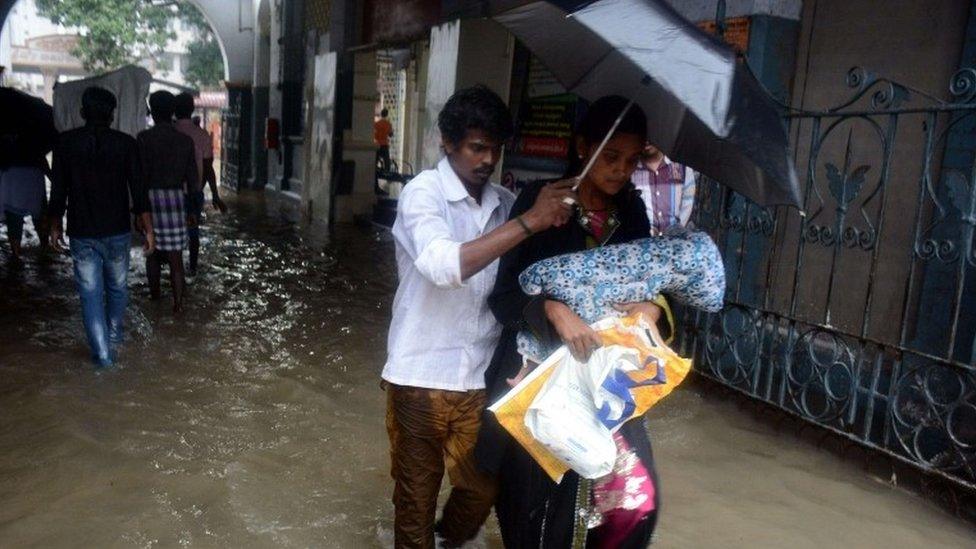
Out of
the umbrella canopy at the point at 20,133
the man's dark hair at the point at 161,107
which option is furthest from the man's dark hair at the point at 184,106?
the umbrella canopy at the point at 20,133

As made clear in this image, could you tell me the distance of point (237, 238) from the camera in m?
10.6

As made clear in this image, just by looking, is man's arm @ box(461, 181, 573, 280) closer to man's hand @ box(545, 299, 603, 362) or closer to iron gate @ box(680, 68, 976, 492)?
man's hand @ box(545, 299, 603, 362)

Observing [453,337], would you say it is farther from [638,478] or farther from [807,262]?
[807,262]

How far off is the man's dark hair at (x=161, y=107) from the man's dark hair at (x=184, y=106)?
1.87ft

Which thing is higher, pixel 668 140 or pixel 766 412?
pixel 668 140

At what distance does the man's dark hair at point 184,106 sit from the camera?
6.83 meters

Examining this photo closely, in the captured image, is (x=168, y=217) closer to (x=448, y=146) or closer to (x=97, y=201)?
(x=97, y=201)

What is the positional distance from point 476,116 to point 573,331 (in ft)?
2.26

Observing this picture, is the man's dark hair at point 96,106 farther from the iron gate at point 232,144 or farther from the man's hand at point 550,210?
the iron gate at point 232,144

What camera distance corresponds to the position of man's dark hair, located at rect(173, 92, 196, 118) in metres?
6.83

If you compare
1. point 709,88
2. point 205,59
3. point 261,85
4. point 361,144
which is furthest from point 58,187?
point 205,59

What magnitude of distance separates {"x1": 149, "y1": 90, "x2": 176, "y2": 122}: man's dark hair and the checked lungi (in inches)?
23.0

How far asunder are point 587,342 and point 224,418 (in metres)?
2.87

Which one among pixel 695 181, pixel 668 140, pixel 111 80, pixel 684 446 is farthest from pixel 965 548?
pixel 111 80
